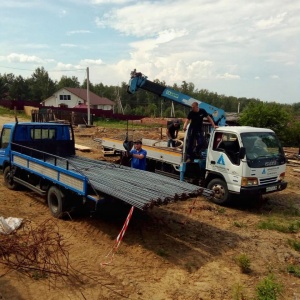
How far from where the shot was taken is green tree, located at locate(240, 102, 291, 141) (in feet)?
63.1

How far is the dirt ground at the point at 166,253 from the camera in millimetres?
4379

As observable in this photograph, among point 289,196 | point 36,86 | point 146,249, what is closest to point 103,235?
point 146,249

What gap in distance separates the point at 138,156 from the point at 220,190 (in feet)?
7.59

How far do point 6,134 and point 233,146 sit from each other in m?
6.17

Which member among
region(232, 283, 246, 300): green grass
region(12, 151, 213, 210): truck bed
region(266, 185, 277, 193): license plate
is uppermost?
region(12, 151, 213, 210): truck bed

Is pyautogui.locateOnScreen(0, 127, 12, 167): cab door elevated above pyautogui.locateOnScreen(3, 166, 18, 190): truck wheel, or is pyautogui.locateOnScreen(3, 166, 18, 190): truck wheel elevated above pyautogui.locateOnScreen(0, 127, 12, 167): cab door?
pyautogui.locateOnScreen(0, 127, 12, 167): cab door

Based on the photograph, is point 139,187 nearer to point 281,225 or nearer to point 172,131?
point 281,225

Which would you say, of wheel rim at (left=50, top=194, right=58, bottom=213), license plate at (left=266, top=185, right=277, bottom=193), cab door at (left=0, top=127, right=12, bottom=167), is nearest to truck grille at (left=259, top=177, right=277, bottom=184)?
license plate at (left=266, top=185, right=277, bottom=193)

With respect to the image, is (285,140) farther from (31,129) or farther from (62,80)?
(62,80)

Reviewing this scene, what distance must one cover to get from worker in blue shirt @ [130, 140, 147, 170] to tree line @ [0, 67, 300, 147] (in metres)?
3.33

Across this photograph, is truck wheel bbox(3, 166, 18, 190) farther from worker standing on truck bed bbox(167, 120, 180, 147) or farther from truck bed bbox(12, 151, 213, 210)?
worker standing on truck bed bbox(167, 120, 180, 147)

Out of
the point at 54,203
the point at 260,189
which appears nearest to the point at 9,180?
the point at 54,203

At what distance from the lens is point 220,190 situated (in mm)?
8281

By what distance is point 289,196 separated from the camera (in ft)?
32.3
